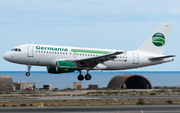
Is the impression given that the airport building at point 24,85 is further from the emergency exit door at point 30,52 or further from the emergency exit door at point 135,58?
the emergency exit door at point 135,58

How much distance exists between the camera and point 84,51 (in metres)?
53.6

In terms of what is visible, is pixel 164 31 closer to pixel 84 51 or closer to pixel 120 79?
pixel 84 51

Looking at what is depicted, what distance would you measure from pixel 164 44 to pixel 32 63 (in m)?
27.1

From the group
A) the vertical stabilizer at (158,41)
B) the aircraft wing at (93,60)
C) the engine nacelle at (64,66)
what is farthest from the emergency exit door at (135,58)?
the engine nacelle at (64,66)

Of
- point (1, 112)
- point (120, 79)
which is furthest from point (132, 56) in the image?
point (120, 79)

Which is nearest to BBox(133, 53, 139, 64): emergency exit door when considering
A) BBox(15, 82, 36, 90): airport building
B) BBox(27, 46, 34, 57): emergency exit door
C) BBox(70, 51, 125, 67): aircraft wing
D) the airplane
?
the airplane

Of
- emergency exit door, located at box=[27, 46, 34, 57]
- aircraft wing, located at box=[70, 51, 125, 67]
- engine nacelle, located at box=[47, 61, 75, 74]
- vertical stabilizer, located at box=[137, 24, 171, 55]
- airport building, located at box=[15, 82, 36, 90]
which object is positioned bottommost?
airport building, located at box=[15, 82, 36, 90]

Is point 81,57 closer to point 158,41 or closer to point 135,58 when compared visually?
point 135,58

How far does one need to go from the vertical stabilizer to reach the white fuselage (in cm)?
321

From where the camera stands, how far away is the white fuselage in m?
50.4

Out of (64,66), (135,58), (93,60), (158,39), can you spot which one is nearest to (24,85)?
(64,66)

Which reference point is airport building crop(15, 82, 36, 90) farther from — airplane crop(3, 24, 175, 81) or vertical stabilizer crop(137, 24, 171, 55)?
vertical stabilizer crop(137, 24, 171, 55)

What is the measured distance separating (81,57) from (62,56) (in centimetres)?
347

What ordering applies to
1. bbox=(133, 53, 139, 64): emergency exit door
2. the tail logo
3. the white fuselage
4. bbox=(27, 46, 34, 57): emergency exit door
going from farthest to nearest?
the tail logo < bbox=(133, 53, 139, 64): emergency exit door < the white fuselage < bbox=(27, 46, 34, 57): emergency exit door
